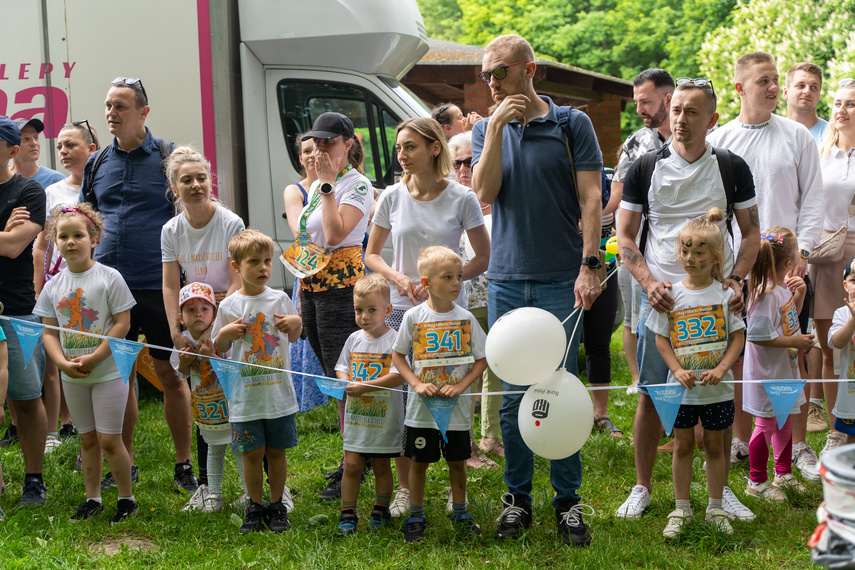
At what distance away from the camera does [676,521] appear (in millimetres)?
3842

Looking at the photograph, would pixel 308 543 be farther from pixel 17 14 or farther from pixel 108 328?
pixel 17 14

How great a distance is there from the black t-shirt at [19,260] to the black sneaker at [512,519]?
2920 millimetres

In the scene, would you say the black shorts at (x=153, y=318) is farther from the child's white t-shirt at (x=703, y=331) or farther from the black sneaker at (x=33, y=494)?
the child's white t-shirt at (x=703, y=331)

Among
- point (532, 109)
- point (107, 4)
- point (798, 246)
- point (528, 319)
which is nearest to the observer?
point (528, 319)

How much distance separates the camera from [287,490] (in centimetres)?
449

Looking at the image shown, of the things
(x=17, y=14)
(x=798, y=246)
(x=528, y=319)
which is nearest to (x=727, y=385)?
(x=528, y=319)

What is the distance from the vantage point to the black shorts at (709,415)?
12.3 ft

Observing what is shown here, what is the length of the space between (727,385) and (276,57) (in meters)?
4.63

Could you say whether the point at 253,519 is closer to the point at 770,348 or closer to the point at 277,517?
the point at 277,517

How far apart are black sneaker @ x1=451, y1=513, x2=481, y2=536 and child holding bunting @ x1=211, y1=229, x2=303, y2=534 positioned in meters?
0.85

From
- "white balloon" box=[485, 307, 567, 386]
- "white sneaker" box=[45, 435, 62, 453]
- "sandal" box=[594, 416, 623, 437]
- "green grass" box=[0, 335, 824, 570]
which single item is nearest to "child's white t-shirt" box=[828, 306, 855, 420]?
"green grass" box=[0, 335, 824, 570]

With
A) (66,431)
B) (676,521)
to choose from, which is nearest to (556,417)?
(676,521)

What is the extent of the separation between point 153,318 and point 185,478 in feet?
3.18

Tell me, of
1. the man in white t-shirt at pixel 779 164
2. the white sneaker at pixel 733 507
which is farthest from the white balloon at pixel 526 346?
the man in white t-shirt at pixel 779 164
